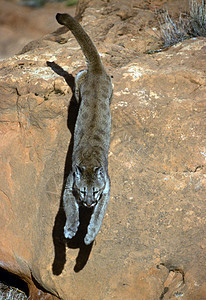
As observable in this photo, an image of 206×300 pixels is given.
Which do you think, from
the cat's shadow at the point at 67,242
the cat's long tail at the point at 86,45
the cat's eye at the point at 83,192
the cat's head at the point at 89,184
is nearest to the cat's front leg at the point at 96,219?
the cat's head at the point at 89,184

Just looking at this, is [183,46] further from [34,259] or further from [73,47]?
[34,259]

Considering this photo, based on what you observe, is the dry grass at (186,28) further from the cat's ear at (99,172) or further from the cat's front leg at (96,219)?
the cat's front leg at (96,219)

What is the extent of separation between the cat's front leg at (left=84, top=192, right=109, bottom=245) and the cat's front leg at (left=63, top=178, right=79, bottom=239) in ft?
0.62

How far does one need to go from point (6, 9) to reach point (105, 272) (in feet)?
49.0

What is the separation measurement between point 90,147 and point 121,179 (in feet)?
2.40

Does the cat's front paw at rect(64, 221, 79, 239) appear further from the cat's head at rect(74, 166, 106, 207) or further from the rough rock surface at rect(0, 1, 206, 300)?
the rough rock surface at rect(0, 1, 206, 300)

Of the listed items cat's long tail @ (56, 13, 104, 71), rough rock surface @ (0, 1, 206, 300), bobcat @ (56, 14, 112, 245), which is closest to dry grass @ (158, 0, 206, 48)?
rough rock surface @ (0, 1, 206, 300)

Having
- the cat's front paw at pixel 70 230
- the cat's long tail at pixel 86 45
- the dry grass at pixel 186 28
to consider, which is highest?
the cat's long tail at pixel 86 45

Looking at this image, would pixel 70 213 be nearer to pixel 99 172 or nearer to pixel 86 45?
pixel 99 172

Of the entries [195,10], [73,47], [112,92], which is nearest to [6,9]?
[73,47]

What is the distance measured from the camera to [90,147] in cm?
452

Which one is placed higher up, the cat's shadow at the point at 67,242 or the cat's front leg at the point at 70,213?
the cat's front leg at the point at 70,213

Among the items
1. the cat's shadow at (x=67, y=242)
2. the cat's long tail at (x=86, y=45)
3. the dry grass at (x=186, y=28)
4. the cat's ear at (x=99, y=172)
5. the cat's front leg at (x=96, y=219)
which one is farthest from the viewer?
the dry grass at (x=186, y=28)

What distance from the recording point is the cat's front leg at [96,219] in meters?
3.96
